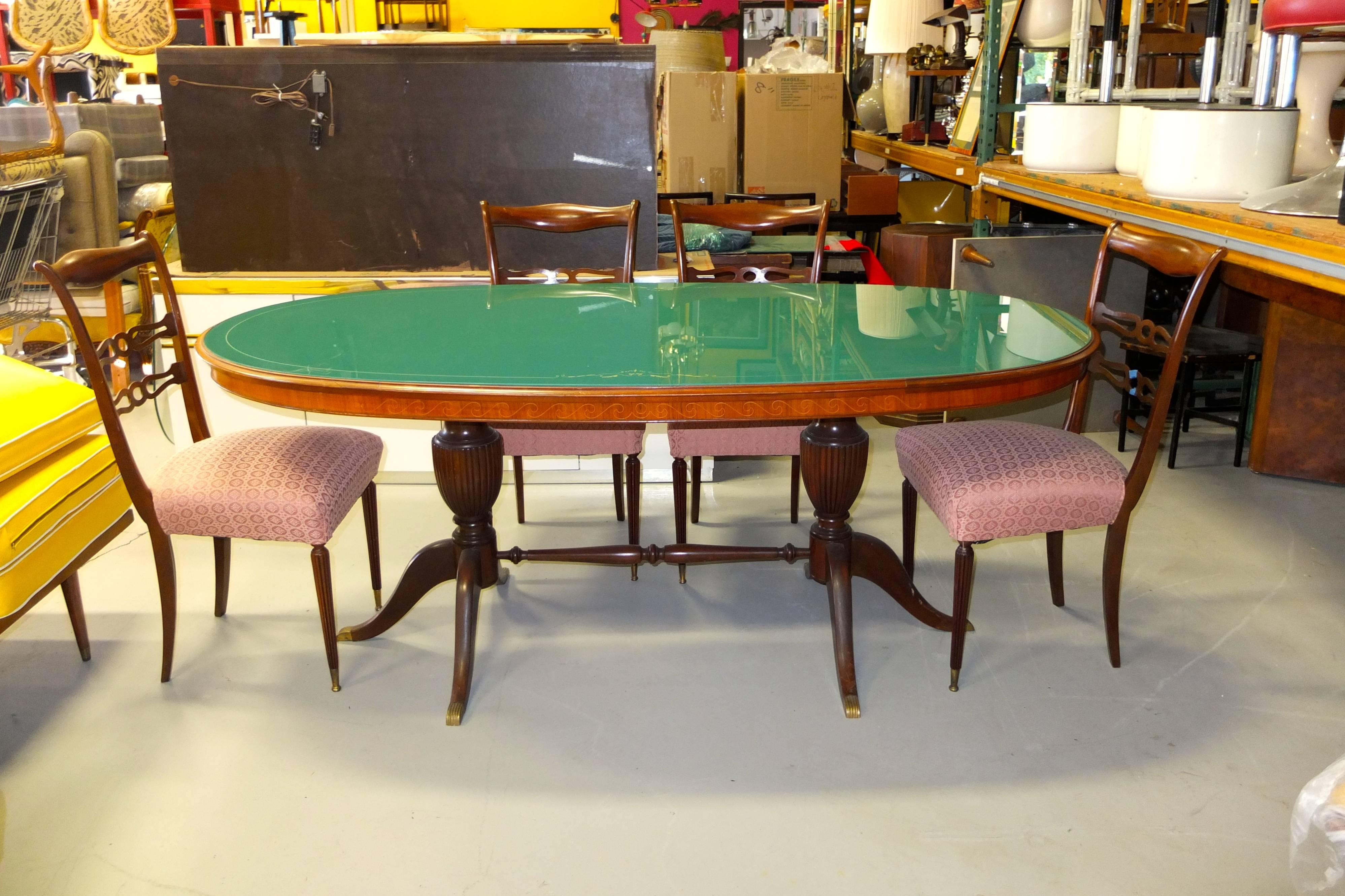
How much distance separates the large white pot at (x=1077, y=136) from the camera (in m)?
2.94

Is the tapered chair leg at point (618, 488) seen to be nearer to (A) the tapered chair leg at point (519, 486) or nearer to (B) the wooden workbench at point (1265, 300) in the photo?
(A) the tapered chair leg at point (519, 486)

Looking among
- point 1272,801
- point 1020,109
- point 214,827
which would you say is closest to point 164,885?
point 214,827

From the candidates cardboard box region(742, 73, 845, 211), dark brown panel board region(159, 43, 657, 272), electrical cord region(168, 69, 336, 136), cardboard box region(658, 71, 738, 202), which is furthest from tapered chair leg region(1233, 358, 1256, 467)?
electrical cord region(168, 69, 336, 136)

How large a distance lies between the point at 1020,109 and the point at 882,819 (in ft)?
8.69

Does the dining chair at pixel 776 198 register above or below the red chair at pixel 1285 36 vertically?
below

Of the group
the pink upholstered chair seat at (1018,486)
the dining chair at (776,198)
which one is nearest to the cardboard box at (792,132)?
the dining chair at (776,198)

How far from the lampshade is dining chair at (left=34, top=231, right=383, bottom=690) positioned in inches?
152

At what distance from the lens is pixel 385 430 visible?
356 centimetres

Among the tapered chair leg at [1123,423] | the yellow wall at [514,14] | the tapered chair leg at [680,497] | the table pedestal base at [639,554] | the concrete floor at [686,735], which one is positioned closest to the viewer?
the concrete floor at [686,735]

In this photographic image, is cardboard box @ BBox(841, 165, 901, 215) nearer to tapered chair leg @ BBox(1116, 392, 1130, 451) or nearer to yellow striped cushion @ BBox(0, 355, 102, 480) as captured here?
tapered chair leg @ BBox(1116, 392, 1130, 451)

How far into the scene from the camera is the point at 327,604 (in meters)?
2.23

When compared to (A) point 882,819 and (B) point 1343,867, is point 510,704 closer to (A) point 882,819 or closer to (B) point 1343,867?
(A) point 882,819

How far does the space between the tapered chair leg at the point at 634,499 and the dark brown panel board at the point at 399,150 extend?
1163 millimetres

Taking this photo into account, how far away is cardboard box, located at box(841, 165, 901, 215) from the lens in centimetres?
563
